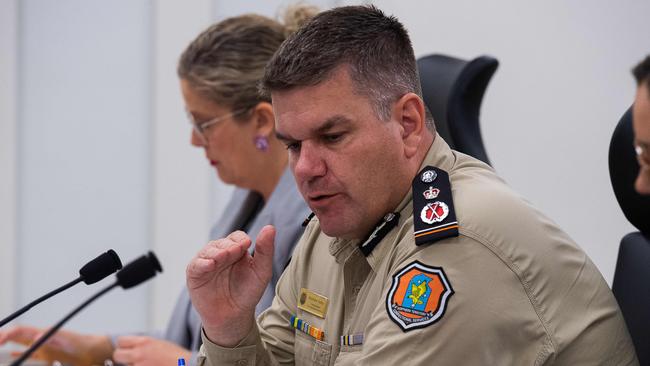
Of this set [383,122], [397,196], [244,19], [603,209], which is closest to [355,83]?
[383,122]

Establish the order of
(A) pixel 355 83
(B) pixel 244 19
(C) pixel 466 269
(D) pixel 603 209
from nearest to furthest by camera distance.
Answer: (C) pixel 466 269 → (A) pixel 355 83 → (B) pixel 244 19 → (D) pixel 603 209

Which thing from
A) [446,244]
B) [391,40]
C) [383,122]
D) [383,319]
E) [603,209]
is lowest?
[603,209]

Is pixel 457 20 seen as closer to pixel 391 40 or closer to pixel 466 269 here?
pixel 391 40

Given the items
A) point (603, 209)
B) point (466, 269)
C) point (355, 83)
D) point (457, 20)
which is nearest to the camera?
point (466, 269)

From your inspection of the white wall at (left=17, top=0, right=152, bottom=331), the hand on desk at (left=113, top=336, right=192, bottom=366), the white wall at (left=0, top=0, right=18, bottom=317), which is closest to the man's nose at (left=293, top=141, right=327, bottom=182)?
the hand on desk at (left=113, top=336, right=192, bottom=366)

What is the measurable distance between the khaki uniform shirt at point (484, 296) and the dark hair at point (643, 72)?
0.80 feet

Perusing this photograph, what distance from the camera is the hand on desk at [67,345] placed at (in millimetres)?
1965

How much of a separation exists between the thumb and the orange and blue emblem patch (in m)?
0.33

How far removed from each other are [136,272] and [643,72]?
0.78m

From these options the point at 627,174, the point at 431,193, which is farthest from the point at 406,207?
the point at 627,174

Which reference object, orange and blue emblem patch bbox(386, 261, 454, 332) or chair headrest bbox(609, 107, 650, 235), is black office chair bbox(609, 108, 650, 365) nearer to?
chair headrest bbox(609, 107, 650, 235)

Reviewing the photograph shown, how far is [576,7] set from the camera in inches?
102

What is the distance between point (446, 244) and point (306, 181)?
24 centimetres

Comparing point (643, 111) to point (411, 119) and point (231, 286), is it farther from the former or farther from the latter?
A: point (231, 286)
